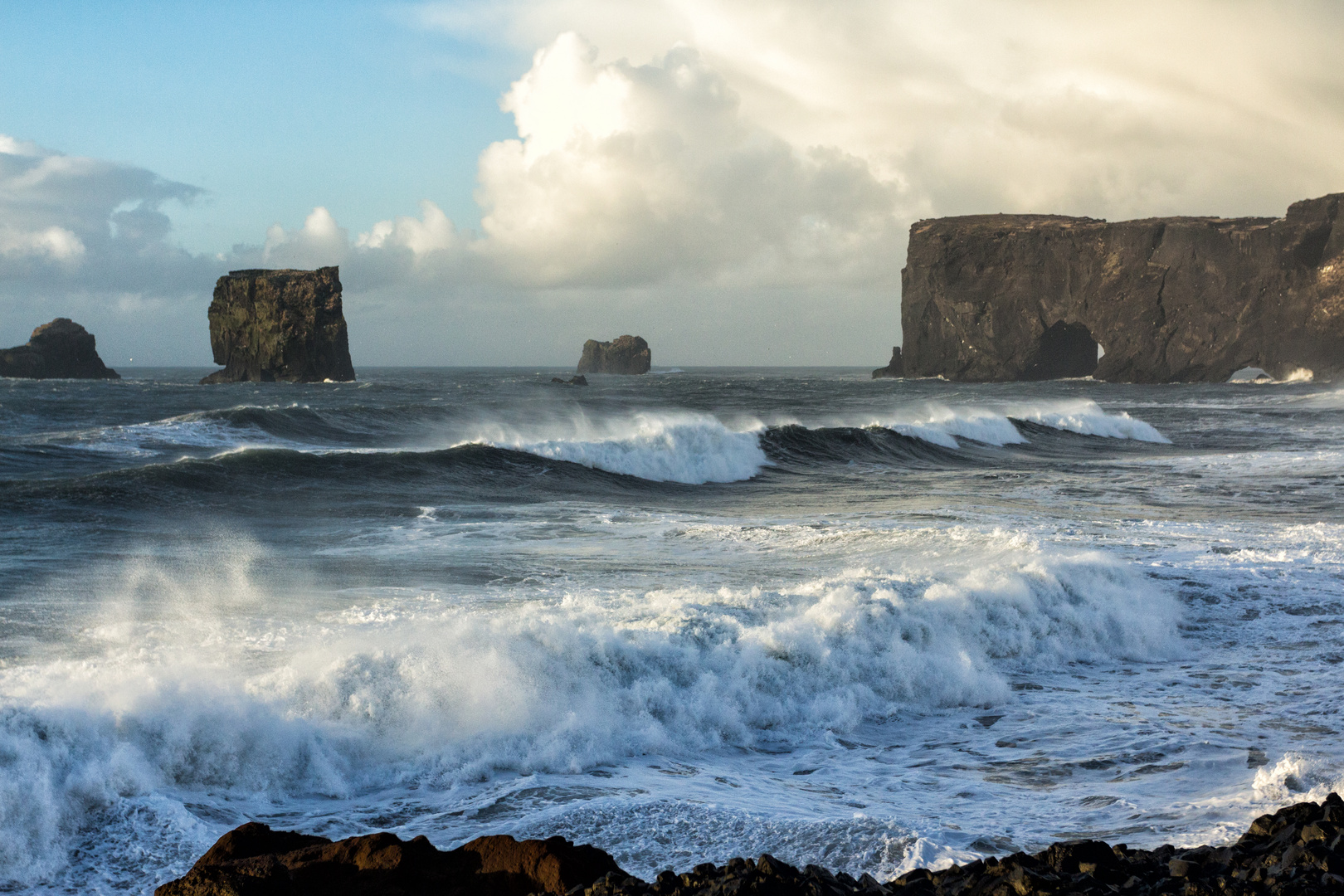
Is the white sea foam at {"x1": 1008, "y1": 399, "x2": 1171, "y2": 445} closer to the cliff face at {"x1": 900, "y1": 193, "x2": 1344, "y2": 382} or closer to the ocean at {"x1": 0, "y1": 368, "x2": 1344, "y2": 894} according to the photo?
the ocean at {"x1": 0, "y1": 368, "x2": 1344, "y2": 894}

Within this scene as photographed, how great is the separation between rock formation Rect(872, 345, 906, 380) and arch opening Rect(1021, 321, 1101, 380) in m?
13.8

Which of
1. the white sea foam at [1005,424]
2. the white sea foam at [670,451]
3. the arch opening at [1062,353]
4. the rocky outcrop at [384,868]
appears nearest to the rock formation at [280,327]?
the white sea foam at [1005,424]

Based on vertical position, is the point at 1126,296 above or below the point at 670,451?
above

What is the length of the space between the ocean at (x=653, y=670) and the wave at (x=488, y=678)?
0.07 feet

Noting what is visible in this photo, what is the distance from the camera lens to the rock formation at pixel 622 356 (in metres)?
119

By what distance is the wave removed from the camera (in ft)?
14.9

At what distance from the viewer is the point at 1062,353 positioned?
8950 cm

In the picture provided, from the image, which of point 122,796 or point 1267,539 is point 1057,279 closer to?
point 1267,539

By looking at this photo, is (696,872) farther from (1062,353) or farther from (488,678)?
(1062,353)

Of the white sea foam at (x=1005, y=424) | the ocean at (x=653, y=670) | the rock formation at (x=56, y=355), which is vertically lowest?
the ocean at (x=653, y=670)

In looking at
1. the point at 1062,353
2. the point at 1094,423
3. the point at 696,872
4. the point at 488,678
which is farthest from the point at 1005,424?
the point at 1062,353

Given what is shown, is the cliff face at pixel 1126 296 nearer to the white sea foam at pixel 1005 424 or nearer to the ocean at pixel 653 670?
the white sea foam at pixel 1005 424

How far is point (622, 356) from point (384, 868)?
383 ft

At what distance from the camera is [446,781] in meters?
4.80
